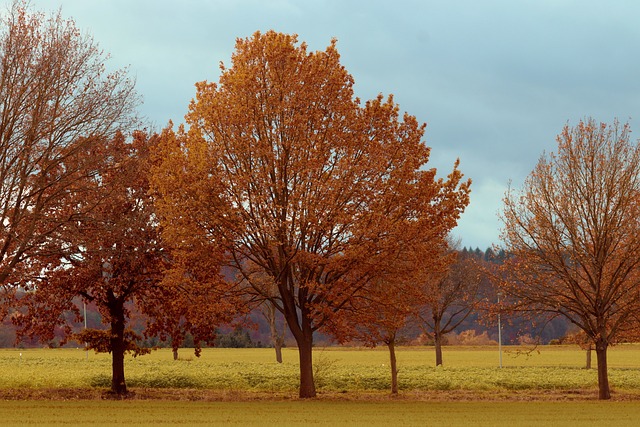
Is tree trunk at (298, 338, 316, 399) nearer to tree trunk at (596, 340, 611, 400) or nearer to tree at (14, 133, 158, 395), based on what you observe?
tree at (14, 133, 158, 395)

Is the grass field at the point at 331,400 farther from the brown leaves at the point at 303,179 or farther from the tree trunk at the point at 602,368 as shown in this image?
the brown leaves at the point at 303,179

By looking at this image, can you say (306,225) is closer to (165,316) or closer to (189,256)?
(189,256)

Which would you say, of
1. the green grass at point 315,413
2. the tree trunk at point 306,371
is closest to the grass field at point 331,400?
the green grass at point 315,413

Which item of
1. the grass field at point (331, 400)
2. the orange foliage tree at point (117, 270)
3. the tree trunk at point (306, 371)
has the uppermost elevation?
the orange foliage tree at point (117, 270)

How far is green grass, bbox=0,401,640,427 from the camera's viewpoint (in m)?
23.2

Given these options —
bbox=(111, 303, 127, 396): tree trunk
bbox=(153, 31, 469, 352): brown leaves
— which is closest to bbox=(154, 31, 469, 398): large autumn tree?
bbox=(153, 31, 469, 352): brown leaves

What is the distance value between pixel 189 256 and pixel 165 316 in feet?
26.2

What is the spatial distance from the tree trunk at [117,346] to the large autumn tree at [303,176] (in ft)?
28.5

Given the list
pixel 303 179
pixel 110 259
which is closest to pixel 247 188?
pixel 303 179

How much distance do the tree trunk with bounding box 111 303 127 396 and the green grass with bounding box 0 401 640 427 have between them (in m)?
6.15

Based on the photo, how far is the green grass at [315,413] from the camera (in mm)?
23250

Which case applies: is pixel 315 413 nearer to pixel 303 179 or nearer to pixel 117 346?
pixel 303 179

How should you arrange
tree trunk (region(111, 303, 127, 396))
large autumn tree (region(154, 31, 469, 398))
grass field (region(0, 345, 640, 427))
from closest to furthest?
grass field (region(0, 345, 640, 427)), large autumn tree (region(154, 31, 469, 398)), tree trunk (region(111, 303, 127, 396))

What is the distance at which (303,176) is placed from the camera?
93.8ft
